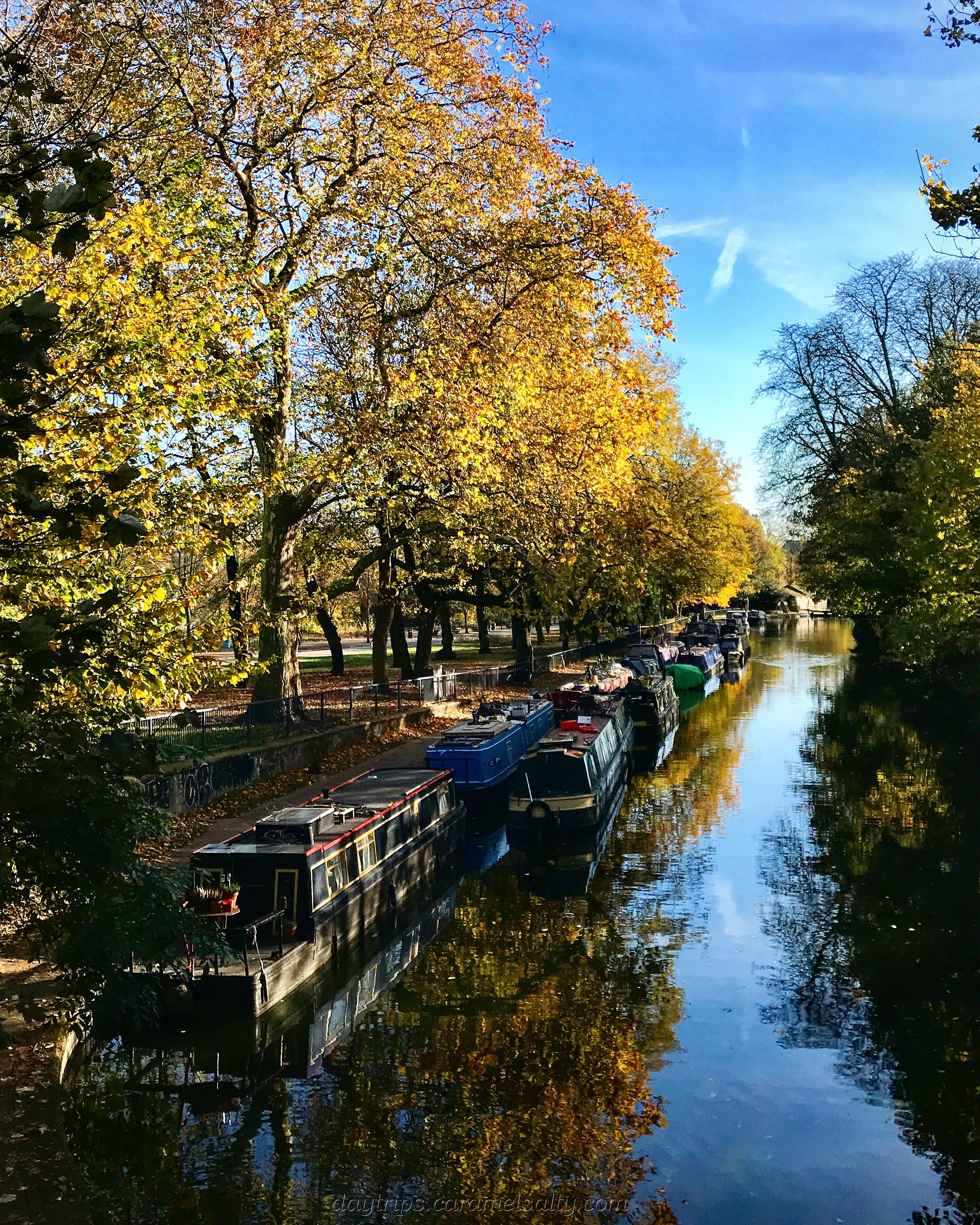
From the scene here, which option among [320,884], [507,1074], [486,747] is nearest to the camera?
[507,1074]

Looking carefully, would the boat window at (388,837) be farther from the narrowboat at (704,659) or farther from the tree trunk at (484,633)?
the narrowboat at (704,659)

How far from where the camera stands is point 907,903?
1948 cm

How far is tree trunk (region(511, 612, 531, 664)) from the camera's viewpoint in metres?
52.1

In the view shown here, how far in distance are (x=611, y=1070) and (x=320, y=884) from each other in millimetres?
5365

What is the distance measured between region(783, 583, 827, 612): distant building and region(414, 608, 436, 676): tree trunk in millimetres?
96304

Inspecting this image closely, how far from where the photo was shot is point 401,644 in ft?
151

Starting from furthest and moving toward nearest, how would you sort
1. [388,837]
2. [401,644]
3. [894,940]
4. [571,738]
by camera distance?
[401,644] → [571,738] → [388,837] → [894,940]

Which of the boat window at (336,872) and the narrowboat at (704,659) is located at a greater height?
the narrowboat at (704,659)

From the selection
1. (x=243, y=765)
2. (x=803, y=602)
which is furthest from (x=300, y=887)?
(x=803, y=602)

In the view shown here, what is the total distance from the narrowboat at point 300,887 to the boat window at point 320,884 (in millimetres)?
22

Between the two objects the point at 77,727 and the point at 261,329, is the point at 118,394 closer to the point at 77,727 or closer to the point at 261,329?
the point at 261,329

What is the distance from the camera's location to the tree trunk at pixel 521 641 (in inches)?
2051

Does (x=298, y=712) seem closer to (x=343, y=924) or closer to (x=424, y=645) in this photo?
(x=343, y=924)

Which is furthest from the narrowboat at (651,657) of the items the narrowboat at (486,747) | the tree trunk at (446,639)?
the narrowboat at (486,747)
